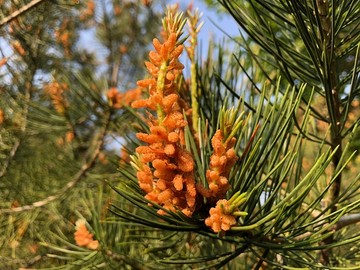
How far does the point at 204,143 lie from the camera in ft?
2.05

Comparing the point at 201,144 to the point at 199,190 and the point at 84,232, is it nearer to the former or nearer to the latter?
the point at 199,190

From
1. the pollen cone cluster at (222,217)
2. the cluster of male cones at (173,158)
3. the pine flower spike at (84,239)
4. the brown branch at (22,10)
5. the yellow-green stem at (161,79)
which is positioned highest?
the brown branch at (22,10)

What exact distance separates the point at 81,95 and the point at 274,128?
3.70 feet

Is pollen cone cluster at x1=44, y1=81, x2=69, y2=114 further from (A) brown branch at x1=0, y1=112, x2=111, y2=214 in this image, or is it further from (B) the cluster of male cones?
(B) the cluster of male cones

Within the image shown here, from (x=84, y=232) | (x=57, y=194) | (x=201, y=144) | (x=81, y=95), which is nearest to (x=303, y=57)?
(x=201, y=144)

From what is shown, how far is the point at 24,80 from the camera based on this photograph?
69.9 inches

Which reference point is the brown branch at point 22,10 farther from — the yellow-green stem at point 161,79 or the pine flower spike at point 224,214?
the pine flower spike at point 224,214

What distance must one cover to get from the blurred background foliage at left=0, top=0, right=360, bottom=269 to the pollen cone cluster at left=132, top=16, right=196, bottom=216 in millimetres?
23

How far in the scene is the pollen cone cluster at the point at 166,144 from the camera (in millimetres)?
480

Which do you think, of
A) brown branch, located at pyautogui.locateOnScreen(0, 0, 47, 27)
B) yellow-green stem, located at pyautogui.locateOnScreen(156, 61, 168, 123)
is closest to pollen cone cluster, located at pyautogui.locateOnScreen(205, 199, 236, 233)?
yellow-green stem, located at pyautogui.locateOnScreen(156, 61, 168, 123)

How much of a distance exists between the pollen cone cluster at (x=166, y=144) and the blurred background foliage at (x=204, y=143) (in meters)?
0.02

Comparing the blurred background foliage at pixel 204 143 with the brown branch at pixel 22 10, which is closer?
the blurred background foliage at pixel 204 143

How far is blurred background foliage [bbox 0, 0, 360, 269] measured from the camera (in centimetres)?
55

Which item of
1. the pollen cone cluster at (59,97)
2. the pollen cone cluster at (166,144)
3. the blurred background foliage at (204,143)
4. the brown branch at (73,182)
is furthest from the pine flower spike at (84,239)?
the pollen cone cluster at (59,97)
